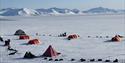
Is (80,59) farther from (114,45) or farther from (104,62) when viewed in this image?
(114,45)

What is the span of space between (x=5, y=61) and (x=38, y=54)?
3.23 metres

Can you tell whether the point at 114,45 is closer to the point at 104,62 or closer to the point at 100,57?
the point at 100,57

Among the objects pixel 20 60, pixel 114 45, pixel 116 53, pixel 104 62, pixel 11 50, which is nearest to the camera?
pixel 104 62

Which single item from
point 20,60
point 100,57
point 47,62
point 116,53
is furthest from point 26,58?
point 116,53

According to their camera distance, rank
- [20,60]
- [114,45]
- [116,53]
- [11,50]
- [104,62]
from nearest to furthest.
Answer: [104,62]
[20,60]
[116,53]
[11,50]
[114,45]

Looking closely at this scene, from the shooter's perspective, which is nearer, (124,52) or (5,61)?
(5,61)

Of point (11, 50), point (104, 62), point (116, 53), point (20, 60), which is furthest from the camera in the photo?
point (11, 50)

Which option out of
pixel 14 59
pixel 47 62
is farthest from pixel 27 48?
pixel 47 62

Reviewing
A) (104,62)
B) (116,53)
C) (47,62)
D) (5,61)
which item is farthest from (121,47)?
(5,61)

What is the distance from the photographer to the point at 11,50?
2423 cm

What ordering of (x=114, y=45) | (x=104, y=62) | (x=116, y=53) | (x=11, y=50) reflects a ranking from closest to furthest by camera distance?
1. (x=104, y=62)
2. (x=116, y=53)
3. (x=11, y=50)
4. (x=114, y=45)

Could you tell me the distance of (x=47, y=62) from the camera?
18.9 m

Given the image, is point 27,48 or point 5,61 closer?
point 5,61

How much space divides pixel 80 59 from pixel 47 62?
7.34ft
